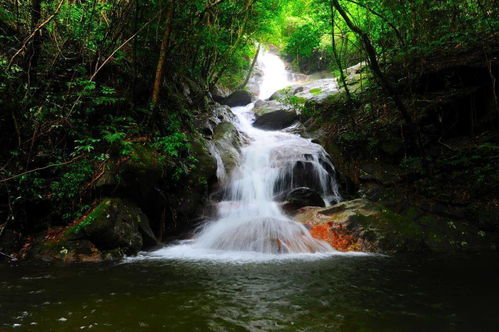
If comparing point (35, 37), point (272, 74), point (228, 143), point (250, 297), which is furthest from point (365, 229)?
point (272, 74)

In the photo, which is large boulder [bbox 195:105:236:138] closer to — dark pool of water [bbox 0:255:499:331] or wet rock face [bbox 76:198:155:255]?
wet rock face [bbox 76:198:155:255]

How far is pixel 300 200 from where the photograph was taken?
318 inches

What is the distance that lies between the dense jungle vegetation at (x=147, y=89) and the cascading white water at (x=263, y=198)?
132 centimetres

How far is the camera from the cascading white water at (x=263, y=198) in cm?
596

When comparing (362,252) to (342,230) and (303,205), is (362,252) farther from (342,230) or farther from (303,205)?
(303,205)

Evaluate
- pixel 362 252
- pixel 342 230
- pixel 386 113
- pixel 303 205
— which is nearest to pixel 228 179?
pixel 303 205

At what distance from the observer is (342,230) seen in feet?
20.9

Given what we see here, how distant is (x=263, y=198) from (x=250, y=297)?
586 cm

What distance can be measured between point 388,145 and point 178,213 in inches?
273

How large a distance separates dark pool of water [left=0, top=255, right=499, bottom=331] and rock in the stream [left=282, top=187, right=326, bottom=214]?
128 inches

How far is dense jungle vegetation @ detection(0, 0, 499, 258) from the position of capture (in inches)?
215

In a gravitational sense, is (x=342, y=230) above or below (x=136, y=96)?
below

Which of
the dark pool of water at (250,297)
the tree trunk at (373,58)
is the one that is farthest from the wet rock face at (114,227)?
the tree trunk at (373,58)

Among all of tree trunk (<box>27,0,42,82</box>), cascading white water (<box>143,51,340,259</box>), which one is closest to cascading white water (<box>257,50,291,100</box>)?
cascading white water (<box>143,51,340,259</box>)
